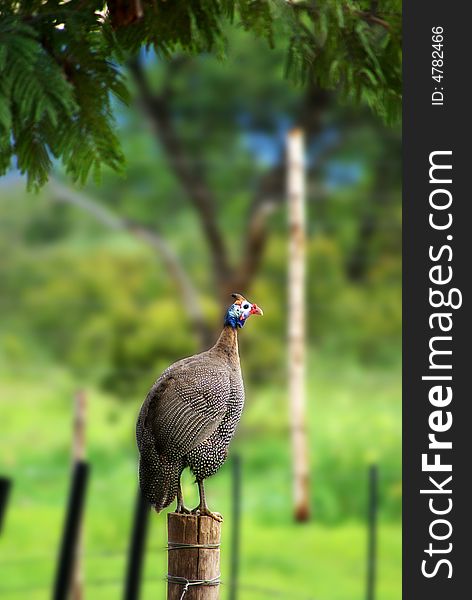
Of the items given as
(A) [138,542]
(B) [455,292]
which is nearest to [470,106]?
(B) [455,292]

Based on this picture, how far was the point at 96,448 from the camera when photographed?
948 centimetres

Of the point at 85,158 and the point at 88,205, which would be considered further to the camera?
the point at 88,205

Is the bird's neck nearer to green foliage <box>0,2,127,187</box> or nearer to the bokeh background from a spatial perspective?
green foliage <box>0,2,127,187</box>

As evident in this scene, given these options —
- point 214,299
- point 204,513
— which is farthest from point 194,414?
point 214,299

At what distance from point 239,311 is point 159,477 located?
1.77ft

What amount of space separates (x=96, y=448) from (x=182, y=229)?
275 cm

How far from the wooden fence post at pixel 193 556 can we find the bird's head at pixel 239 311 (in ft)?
2.09

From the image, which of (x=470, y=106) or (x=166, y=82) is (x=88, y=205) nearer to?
(x=166, y=82)

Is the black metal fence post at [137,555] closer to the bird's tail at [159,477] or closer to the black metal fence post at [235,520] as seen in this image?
the bird's tail at [159,477]

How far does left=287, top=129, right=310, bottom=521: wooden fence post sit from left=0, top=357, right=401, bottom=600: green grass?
0.94ft

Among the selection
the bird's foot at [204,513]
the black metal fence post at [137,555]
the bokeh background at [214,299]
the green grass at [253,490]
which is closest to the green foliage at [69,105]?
the bird's foot at [204,513]

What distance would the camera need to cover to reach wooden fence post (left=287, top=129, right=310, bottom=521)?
8.05m

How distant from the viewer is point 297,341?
8094 millimetres

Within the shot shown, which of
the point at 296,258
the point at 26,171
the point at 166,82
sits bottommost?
the point at 26,171
